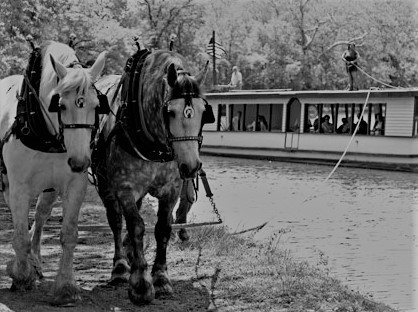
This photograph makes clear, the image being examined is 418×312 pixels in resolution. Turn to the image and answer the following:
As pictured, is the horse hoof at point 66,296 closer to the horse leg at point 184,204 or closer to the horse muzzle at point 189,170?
the horse muzzle at point 189,170

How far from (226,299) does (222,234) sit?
3707 mm

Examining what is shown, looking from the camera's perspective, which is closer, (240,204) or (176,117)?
(176,117)

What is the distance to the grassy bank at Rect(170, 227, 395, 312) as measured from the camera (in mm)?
6520

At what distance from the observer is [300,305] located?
6.43 metres

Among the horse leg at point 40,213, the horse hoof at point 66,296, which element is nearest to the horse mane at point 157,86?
the horse hoof at point 66,296

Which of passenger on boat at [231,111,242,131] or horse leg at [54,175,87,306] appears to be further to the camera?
passenger on boat at [231,111,242,131]

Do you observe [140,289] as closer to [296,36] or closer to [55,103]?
[55,103]

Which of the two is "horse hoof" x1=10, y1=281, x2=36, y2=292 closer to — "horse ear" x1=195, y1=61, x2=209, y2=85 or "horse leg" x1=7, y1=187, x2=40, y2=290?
"horse leg" x1=7, y1=187, x2=40, y2=290

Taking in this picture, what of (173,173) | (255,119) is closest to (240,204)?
(173,173)

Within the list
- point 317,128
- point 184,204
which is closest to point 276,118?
point 317,128

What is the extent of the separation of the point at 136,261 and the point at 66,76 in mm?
1535

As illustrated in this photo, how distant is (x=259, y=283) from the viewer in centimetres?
727

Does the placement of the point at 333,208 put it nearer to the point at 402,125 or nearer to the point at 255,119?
the point at 402,125

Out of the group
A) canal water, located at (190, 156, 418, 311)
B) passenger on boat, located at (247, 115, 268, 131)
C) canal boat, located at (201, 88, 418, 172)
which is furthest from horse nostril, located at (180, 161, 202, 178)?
passenger on boat, located at (247, 115, 268, 131)
